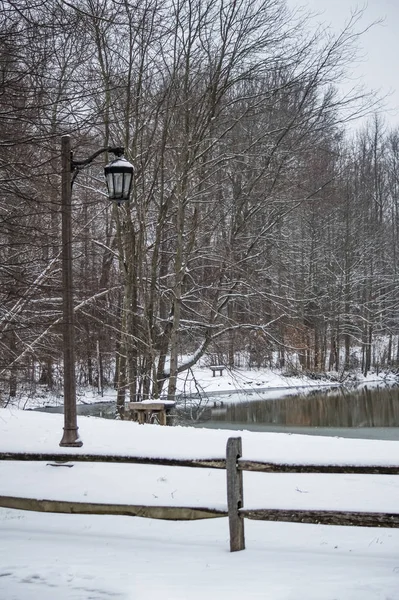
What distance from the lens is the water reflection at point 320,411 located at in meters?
23.0

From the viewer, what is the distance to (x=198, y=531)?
7.32 m

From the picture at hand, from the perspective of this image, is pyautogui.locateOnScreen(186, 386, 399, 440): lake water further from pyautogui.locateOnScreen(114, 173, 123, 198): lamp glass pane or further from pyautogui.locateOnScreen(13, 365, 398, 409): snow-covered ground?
pyautogui.locateOnScreen(114, 173, 123, 198): lamp glass pane

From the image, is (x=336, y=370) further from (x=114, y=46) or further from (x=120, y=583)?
(x=120, y=583)

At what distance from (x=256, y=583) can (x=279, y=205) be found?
1517 centimetres

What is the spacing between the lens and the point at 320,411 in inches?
1019

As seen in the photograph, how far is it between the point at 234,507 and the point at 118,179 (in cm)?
479

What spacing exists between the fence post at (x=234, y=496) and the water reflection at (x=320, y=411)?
15917 millimetres

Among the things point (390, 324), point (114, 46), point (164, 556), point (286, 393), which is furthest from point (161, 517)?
point (390, 324)

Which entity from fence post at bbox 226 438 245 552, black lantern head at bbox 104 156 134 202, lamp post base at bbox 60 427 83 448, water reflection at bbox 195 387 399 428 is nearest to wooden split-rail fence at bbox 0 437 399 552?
fence post at bbox 226 438 245 552

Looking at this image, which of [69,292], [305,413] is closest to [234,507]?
[69,292]

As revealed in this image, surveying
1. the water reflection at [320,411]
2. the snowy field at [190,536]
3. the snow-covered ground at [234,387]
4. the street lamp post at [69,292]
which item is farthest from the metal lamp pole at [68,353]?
the snow-covered ground at [234,387]

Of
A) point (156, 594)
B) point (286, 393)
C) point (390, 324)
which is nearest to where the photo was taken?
point (156, 594)

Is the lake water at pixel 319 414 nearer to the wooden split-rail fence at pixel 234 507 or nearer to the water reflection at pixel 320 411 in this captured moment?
the water reflection at pixel 320 411

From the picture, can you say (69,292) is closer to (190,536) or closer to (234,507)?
(190,536)
